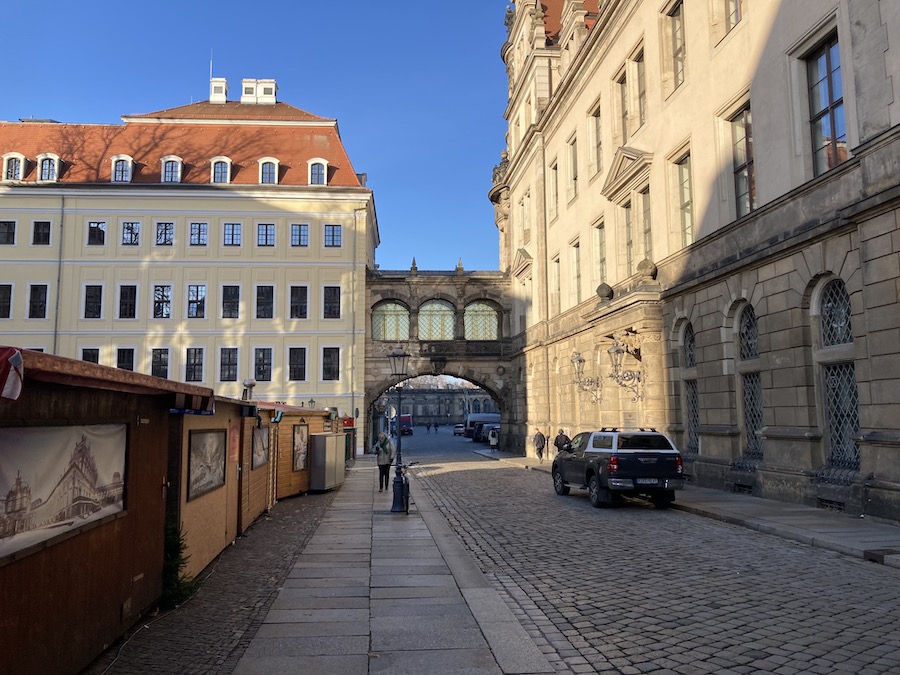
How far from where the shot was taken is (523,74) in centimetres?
4038

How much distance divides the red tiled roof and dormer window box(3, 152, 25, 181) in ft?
1.51

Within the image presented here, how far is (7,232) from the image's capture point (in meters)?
41.7

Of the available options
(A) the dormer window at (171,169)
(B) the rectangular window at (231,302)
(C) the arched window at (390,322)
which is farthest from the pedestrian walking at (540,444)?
(A) the dormer window at (171,169)

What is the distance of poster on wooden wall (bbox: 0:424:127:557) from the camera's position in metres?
4.54

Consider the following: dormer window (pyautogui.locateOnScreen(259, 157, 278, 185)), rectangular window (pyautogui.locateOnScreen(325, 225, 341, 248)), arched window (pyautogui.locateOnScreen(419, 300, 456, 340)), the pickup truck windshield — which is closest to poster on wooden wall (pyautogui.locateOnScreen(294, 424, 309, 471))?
the pickup truck windshield

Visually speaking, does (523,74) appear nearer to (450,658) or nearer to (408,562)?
(408,562)

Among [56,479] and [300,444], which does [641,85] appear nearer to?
[300,444]

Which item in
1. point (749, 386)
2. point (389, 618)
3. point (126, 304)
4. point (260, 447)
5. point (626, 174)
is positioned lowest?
point (389, 618)

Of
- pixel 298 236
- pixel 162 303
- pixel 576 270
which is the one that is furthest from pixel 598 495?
pixel 162 303

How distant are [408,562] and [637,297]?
14661 mm

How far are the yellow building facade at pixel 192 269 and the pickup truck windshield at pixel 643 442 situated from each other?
87.7 ft

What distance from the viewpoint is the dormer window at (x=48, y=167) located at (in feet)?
139

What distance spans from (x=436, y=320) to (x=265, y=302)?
10.4m

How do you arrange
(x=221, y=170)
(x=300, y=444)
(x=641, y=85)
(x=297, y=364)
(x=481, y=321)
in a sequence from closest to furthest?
(x=300, y=444) → (x=641, y=85) → (x=297, y=364) → (x=221, y=170) → (x=481, y=321)
